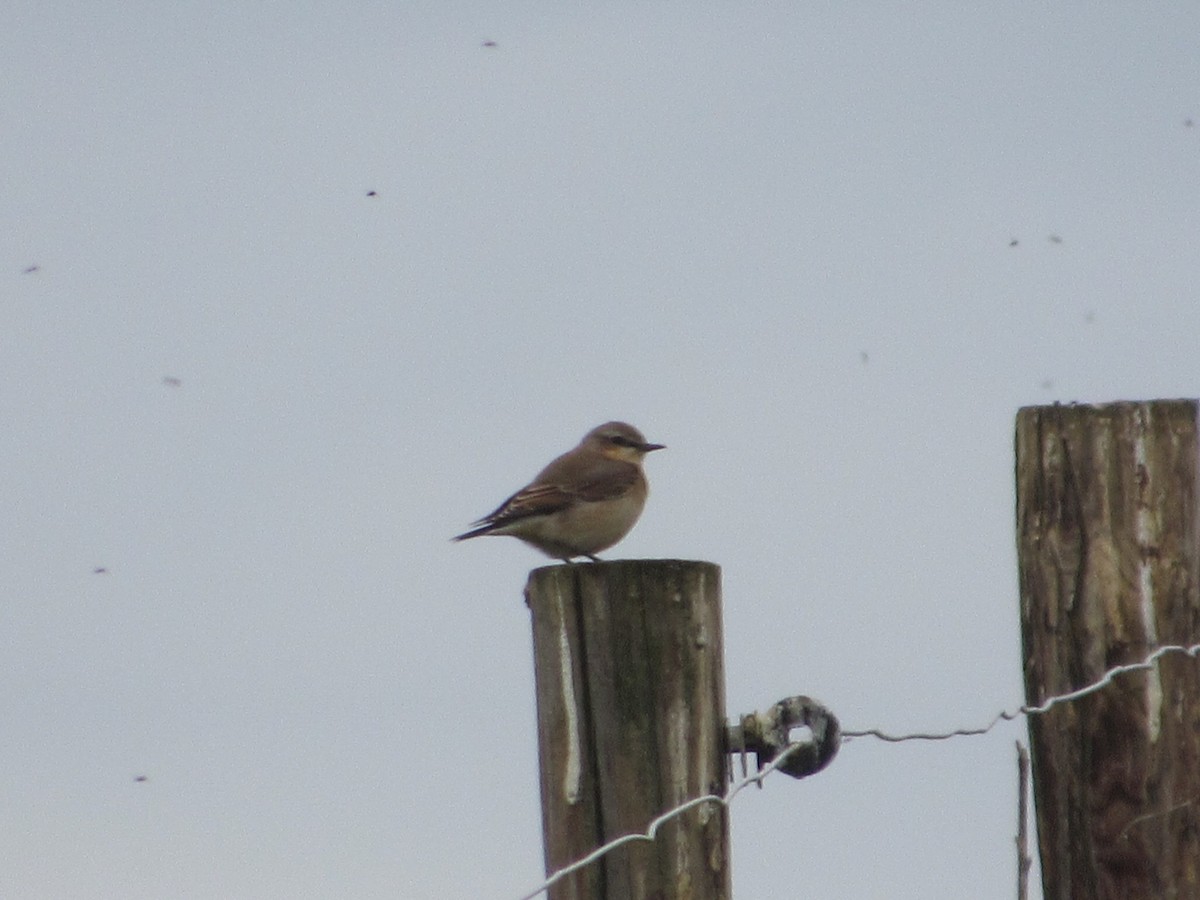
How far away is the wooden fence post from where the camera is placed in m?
4.02

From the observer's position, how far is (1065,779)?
15.3 feet

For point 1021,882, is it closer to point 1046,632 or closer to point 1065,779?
point 1065,779

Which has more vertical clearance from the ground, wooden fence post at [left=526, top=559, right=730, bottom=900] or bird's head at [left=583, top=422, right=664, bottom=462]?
bird's head at [left=583, top=422, right=664, bottom=462]

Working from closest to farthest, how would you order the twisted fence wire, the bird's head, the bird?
the twisted fence wire → the bird → the bird's head

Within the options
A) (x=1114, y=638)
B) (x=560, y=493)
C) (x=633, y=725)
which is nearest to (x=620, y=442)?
(x=560, y=493)

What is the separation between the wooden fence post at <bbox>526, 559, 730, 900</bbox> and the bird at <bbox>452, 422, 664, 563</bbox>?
6468 mm

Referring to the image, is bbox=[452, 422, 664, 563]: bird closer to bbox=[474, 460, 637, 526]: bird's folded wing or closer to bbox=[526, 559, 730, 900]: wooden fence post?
bbox=[474, 460, 637, 526]: bird's folded wing

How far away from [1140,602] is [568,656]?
1.52 metres

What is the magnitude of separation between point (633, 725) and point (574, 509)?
6.89 meters

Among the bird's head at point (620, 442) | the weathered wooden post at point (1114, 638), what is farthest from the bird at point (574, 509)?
the weathered wooden post at point (1114, 638)

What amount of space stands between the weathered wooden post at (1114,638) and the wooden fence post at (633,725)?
0.98 metres

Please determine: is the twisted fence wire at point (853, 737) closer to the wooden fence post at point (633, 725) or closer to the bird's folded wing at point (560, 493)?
the wooden fence post at point (633, 725)

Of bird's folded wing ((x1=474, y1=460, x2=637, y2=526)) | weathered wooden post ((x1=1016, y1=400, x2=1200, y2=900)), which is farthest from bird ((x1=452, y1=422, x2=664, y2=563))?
weathered wooden post ((x1=1016, y1=400, x2=1200, y2=900))

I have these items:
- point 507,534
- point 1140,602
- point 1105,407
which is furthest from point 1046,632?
point 507,534
